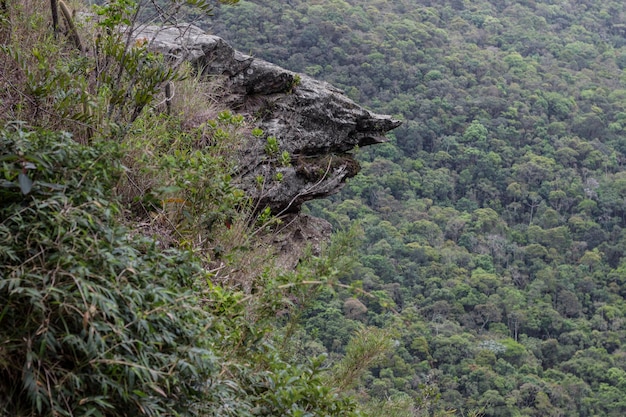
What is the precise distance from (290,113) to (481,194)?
35.4m

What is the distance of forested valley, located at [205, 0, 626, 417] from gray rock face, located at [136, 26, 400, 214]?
1194 cm

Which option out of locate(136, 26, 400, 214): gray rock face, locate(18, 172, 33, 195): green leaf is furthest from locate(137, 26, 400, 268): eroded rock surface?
locate(18, 172, 33, 195): green leaf

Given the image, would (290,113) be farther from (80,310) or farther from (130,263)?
(80,310)

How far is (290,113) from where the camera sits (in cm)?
515

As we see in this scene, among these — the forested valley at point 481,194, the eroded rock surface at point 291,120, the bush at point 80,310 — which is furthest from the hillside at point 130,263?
the forested valley at point 481,194

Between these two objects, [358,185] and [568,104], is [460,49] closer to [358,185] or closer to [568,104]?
[568,104]

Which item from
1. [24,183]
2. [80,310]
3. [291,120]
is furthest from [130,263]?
[291,120]

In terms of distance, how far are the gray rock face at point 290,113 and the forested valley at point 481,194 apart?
11.9 metres

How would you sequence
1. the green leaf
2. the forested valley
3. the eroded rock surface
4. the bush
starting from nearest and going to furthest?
the bush, the green leaf, the eroded rock surface, the forested valley

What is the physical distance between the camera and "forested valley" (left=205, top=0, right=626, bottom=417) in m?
23.8

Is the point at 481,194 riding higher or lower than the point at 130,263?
lower

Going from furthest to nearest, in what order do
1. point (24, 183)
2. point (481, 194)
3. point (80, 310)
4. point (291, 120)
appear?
point (481, 194) → point (291, 120) → point (24, 183) → point (80, 310)

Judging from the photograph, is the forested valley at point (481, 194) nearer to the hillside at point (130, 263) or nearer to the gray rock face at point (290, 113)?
the gray rock face at point (290, 113)

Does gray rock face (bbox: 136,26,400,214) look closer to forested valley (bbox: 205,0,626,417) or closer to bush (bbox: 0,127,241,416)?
bush (bbox: 0,127,241,416)
